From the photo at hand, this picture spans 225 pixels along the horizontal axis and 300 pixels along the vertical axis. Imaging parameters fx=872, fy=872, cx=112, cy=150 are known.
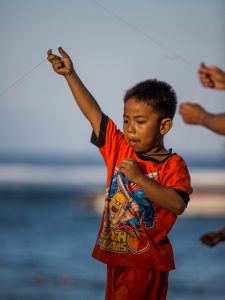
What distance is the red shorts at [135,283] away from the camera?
3439 millimetres

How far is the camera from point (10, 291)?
11227mm

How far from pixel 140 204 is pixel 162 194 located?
0.17m

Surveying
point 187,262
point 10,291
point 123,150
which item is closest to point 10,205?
point 187,262

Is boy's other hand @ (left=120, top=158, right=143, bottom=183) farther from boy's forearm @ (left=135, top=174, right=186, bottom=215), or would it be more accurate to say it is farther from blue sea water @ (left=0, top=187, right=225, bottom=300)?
blue sea water @ (left=0, top=187, right=225, bottom=300)

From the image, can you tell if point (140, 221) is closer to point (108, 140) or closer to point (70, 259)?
point (108, 140)

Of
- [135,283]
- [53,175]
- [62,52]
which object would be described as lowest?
[135,283]

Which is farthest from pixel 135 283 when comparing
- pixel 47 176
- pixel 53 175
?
pixel 53 175

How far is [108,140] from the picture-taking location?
3.59 m

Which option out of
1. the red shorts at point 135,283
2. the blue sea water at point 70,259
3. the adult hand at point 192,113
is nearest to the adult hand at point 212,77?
the adult hand at point 192,113

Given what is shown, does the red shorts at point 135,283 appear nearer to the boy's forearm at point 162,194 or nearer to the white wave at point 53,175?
the boy's forearm at point 162,194

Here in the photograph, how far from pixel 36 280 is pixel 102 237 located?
893 centimetres

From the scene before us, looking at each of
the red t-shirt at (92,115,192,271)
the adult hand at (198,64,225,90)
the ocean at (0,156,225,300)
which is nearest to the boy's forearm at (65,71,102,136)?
the red t-shirt at (92,115,192,271)

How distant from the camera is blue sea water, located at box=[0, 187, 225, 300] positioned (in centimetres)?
1145

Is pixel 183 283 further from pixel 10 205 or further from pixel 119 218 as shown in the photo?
pixel 10 205
